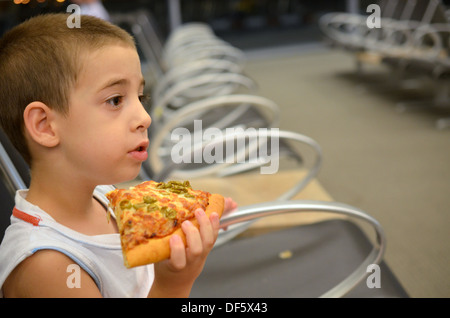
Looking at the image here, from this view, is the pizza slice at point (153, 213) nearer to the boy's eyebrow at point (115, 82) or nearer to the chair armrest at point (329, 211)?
the boy's eyebrow at point (115, 82)

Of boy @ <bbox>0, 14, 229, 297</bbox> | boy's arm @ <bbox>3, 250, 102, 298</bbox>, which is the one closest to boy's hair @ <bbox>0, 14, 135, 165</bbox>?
boy @ <bbox>0, 14, 229, 297</bbox>

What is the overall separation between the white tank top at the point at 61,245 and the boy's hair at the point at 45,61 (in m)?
0.09

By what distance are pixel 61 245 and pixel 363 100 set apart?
3.62 metres

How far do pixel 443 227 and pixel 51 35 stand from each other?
5.22 ft

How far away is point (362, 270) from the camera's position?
82cm

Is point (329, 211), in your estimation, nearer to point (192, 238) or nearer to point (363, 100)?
point (192, 238)

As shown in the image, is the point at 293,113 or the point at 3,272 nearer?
the point at 3,272

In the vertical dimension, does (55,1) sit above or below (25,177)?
above

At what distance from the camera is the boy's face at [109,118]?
34cm

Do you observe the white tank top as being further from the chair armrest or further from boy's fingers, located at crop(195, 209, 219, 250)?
the chair armrest

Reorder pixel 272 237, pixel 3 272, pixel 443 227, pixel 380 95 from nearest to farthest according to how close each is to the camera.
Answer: pixel 3 272 → pixel 272 237 → pixel 443 227 → pixel 380 95

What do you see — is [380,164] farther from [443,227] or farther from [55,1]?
[55,1]

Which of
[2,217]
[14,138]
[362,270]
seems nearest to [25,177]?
[2,217]
